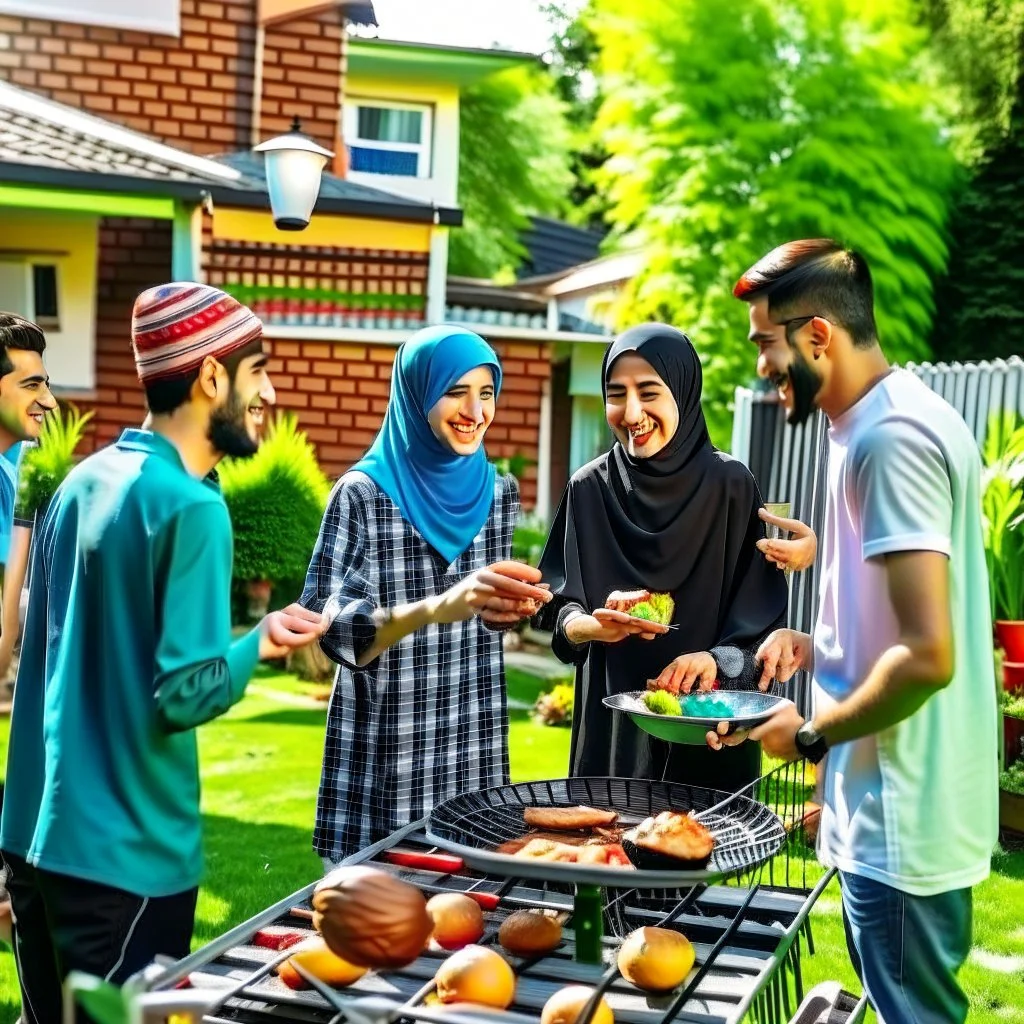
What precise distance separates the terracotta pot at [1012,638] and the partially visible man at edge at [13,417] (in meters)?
5.16

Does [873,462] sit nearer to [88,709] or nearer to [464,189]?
[88,709]

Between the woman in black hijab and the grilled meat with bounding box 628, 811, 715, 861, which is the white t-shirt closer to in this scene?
the grilled meat with bounding box 628, 811, 715, 861

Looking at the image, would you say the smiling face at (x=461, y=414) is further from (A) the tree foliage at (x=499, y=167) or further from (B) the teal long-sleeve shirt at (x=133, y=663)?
(A) the tree foliage at (x=499, y=167)

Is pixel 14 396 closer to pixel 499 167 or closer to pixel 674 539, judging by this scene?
pixel 674 539

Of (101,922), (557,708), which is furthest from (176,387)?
(557,708)

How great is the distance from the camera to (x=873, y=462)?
2.42 meters

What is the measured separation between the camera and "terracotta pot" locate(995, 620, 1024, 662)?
24.6 feet

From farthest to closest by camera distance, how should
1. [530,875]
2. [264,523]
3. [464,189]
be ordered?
[464,189] → [264,523] → [530,875]

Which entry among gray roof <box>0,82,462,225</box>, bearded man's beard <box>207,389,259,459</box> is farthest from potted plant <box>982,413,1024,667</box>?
gray roof <box>0,82,462,225</box>

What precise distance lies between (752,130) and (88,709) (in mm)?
Answer: 25898

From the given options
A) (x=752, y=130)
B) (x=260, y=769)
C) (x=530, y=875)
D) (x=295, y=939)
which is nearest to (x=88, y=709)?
(x=295, y=939)

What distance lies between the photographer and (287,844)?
6.85 metres

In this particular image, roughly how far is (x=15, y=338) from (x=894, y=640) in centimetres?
286

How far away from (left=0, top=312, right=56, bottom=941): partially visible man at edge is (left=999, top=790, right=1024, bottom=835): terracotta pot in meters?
4.69
